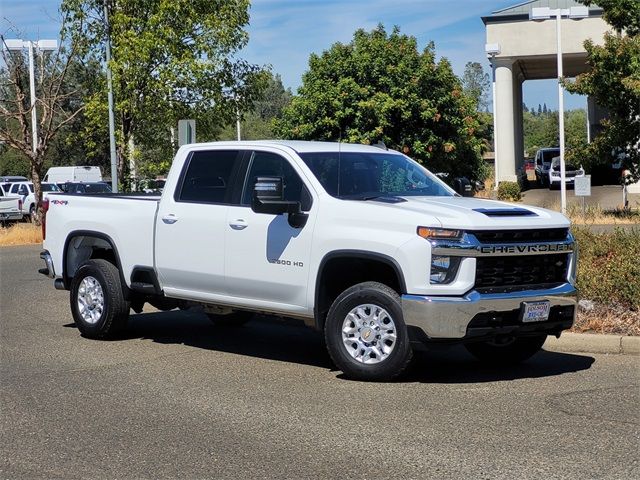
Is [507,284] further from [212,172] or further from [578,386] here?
[212,172]

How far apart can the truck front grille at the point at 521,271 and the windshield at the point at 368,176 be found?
1.38 metres

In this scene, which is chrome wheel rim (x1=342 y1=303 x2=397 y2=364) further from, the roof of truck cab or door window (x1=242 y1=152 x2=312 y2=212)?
the roof of truck cab

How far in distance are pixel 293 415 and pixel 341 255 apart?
169 centimetres

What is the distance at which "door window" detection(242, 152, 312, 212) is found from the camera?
8.96 metres

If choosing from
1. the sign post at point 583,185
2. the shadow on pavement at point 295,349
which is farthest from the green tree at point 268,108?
the shadow on pavement at point 295,349

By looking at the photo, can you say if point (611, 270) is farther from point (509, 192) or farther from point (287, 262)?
point (509, 192)

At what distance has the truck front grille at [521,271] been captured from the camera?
8.05 metres

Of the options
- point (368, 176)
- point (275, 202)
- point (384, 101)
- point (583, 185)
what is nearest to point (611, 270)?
point (368, 176)

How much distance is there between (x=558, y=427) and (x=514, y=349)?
8.23ft

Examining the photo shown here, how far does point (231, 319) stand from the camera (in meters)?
11.8

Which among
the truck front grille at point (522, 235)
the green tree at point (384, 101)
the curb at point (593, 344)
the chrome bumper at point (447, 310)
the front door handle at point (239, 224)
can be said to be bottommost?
the curb at point (593, 344)

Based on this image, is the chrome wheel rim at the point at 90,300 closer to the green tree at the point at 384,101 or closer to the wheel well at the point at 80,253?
the wheel well at the point at 80,253

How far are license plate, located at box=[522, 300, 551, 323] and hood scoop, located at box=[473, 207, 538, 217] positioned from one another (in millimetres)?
752

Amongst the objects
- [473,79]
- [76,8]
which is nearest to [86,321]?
[76,8]
